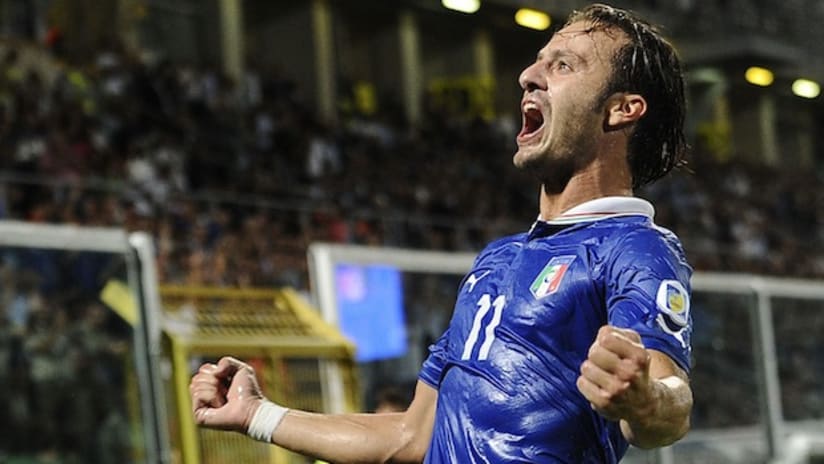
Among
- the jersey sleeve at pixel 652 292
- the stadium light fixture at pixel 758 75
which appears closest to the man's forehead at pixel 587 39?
the jersey sleeve at pixel 652 292

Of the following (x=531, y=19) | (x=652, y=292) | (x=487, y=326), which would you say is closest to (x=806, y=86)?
(x=531, y=19)

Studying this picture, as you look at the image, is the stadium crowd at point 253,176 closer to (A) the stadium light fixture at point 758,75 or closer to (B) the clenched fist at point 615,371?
(A) the stadium light fixture at point 758,75

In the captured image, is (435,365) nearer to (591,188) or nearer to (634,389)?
(591,188)

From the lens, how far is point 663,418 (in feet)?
8.23

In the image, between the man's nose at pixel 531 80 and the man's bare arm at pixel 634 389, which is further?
the man's nose at pixel 531 80

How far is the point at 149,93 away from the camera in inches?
587

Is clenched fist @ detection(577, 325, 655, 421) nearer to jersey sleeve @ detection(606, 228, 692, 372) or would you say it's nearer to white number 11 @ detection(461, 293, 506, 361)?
jersey sleeve @ detection(606, 228, 692, 372)

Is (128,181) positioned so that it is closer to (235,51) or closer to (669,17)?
(235,51)

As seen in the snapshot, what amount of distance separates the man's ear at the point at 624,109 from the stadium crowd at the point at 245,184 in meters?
4.43

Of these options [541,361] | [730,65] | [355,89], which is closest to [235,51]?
[355,89]

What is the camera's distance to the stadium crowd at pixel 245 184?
10531 mm

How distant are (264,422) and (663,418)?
109cm

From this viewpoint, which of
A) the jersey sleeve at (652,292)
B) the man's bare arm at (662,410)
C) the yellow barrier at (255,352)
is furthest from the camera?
the yellow barrier at (255,352)

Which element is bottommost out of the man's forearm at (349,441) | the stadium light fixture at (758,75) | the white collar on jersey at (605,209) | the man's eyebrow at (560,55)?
the man's forearm at (349,441)
